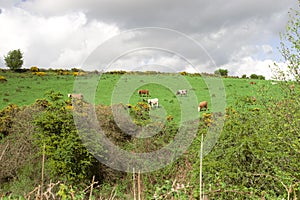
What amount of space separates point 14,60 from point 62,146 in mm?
26807

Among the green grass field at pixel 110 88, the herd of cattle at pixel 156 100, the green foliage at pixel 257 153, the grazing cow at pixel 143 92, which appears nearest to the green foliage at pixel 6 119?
the green grass field at pixel 110 88

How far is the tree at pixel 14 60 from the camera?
33950 millimetres

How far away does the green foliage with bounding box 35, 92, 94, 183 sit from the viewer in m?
11.3

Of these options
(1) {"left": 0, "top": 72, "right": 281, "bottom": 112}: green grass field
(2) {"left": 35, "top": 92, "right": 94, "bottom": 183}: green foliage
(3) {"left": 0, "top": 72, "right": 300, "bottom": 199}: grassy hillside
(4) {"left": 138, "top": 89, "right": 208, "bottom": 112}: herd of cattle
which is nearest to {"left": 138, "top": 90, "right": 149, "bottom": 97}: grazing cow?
(4) {"left": 138, "top": 89, "right": 208, "bottom": 112}: herd of cattle

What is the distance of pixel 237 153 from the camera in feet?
27.1

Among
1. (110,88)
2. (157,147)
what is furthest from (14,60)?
(157,147)

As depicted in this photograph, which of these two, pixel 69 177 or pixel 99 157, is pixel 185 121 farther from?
pixel 69 177

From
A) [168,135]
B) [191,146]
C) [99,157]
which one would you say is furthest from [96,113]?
[191,146]

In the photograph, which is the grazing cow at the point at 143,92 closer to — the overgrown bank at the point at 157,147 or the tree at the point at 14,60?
the overgrown bank at the point at 157,147

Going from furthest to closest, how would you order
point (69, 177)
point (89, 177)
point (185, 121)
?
point (185, 121) < point (89, 177) < point (69, 177)

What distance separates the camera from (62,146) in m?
11.4

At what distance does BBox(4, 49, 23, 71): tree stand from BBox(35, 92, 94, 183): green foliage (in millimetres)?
22977

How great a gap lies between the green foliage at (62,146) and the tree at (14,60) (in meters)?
23.0

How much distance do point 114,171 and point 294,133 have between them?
7571 millimetres
